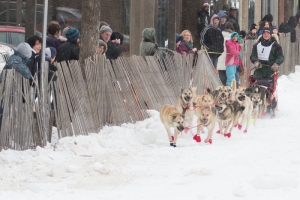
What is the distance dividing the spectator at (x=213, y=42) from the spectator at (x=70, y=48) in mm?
5656

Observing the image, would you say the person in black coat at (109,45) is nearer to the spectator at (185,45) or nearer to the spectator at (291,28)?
the spectator at (185,45)

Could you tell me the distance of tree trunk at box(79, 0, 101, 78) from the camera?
11258 millimetres

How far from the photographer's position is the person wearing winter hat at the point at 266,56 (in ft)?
49.9

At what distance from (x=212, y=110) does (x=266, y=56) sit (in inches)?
157

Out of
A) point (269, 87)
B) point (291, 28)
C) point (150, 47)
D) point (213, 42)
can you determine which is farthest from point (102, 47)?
point (291, 28)

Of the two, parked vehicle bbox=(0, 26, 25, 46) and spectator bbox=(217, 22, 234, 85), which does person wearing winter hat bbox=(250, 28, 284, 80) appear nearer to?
spectator bbox=(217, 22, 234, 85)

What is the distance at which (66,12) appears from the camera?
16.9 m

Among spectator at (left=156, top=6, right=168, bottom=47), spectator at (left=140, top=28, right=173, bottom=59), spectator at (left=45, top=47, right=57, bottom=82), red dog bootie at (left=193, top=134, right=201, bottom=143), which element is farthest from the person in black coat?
spectator at (left=156, top=6, right=168, bottom=47)

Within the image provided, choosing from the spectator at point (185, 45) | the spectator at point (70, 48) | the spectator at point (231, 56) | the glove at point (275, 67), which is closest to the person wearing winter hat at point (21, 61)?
the spectator at point (70, 48)

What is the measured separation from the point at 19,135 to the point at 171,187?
2190mm

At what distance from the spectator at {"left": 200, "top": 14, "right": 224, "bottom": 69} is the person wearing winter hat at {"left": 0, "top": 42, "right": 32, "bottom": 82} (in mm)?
7747

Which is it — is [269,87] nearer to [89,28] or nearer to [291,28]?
[89,28]

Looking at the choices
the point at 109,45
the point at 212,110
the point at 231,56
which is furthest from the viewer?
the point at 231,56

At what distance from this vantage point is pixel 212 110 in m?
11.7
